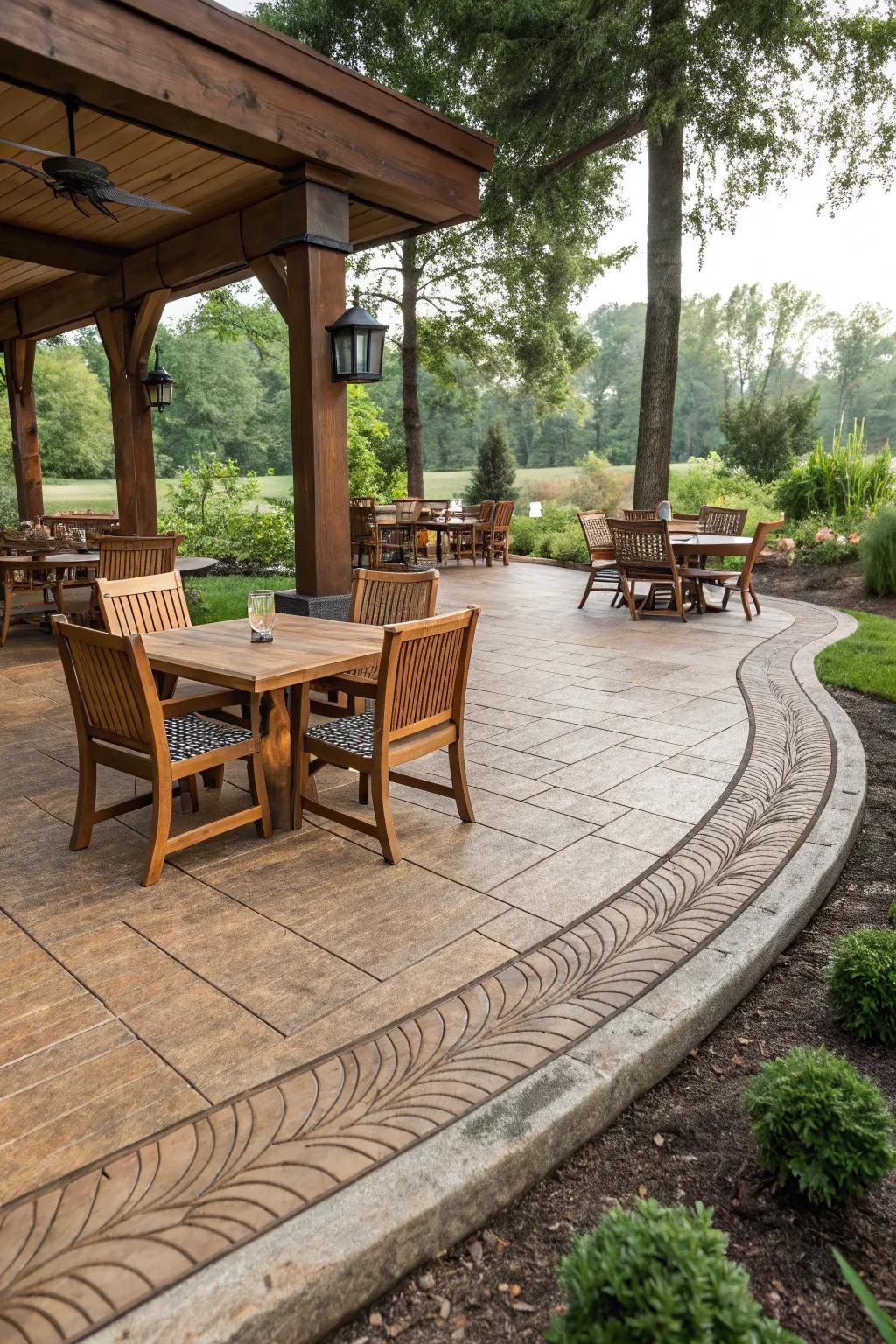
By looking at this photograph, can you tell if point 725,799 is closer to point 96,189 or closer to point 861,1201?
point 861,1201

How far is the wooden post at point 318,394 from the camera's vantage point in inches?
183

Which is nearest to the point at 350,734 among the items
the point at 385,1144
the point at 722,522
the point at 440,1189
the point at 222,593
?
the point at 385,1144

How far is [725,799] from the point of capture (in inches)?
129

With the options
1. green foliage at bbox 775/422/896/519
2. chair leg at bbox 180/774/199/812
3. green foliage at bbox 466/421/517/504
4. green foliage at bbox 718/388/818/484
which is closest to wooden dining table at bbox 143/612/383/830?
chair leg at bbox 180/774/199/812

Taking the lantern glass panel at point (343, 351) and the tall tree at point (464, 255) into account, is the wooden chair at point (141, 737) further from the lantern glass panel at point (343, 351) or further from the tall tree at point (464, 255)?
the tall tree at point (464, 255)

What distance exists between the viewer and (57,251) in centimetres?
664

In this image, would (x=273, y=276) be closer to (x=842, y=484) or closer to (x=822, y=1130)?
(x=822, y=1130)

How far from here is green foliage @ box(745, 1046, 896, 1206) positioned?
150cm

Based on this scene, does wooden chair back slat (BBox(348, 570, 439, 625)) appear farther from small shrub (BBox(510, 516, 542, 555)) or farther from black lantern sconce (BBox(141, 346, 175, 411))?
small shrub (BBox(510, 516, 542, 555))

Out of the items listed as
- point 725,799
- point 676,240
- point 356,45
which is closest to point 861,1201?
point 725,799

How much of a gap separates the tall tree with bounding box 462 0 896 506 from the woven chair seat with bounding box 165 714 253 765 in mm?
8288

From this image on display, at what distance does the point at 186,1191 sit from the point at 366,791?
1941 mm

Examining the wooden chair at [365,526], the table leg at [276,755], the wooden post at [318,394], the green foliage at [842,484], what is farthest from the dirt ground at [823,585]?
the table leg at [276,755]

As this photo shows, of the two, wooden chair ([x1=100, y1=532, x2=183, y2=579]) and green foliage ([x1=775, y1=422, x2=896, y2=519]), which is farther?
green foliage ([x1=775, y1=422, x2=896, y2=519])
